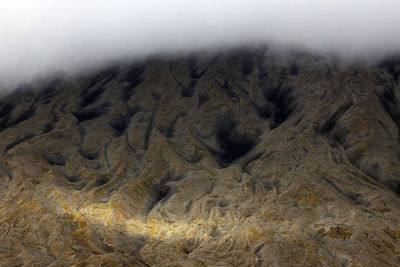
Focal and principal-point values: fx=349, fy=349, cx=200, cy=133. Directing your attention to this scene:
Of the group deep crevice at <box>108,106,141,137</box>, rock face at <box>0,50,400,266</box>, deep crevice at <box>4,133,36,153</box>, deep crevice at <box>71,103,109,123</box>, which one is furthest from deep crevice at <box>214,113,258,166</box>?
deep crevice at <box>4,133,36,153</box>

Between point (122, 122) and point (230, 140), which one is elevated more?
point (122, 122)

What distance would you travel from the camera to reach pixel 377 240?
Answer: 39.0m

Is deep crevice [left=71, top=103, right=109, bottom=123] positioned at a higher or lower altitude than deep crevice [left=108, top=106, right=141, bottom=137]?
higher

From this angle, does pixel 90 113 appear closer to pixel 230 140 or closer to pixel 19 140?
pixel 19 140

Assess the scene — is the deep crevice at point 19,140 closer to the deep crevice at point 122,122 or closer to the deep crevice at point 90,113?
the deep crevice at point 90,113

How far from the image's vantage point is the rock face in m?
39.3

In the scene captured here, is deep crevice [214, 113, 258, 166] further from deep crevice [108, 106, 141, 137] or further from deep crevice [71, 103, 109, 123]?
deep crevice [71, 103, 109, 123]

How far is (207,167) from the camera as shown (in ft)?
197

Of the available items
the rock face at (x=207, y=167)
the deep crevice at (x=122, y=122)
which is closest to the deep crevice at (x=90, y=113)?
the rock face at (x=207, y=167)

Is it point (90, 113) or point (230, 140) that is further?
point (90, 113)

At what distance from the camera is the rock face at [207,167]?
129 feet

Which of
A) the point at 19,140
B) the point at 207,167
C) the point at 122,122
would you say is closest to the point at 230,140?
the point at 207,167

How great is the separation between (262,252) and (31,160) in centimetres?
4062

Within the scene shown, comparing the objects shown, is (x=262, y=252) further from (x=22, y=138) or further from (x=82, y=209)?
(x=22, y=138)
